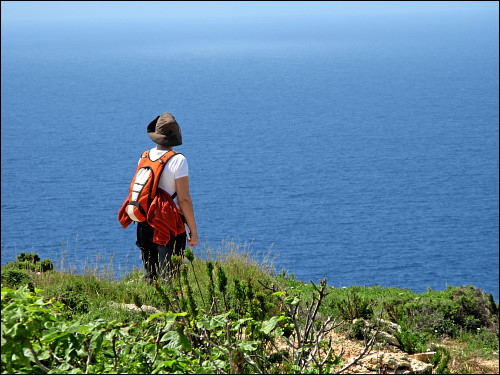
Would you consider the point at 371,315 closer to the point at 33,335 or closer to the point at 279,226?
the point at 33,335

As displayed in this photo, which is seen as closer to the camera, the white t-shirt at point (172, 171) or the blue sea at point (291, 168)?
the white t-shirt at point (172, 171)

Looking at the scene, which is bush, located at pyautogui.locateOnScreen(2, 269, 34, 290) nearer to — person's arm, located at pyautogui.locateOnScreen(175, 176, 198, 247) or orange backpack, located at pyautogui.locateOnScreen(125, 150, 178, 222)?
orange backpack, located at pyautogui.locateOnScreen(125, 150, 178, 222)

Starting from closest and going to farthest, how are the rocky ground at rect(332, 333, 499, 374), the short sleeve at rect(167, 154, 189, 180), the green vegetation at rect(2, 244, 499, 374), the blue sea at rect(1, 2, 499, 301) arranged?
1. the green vegetation at rect(2, 244, 499, 374)
2. the rocky ground at rect(332, 333, 499, 374)
3. the short sleeve at rect(167, 154, 189, 180)
4. the blue sea at rect(1, 2, 499, 301)

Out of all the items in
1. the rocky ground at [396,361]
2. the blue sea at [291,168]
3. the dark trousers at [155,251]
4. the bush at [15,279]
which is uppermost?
the dark trousers at [155,251]

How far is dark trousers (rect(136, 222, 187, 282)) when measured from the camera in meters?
9.24

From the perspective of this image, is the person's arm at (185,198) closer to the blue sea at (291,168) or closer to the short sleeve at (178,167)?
the short sleeve at (178,167)

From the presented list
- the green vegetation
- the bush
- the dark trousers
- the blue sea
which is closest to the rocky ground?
the green vegetation

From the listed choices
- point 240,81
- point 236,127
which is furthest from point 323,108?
point 240,81

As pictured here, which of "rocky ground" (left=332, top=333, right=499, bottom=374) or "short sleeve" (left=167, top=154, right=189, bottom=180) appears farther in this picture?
"short sleeve" (left=167, top=154, right=189, bottom=180)

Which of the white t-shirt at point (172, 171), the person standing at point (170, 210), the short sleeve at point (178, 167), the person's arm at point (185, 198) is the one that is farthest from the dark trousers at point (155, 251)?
the short sleeve at point (178, 167)

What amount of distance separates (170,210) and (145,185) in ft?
1.27

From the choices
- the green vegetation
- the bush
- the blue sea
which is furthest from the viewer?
the blue sea

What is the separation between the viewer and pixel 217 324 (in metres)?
5.52

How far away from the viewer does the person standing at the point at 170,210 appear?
889 cm
